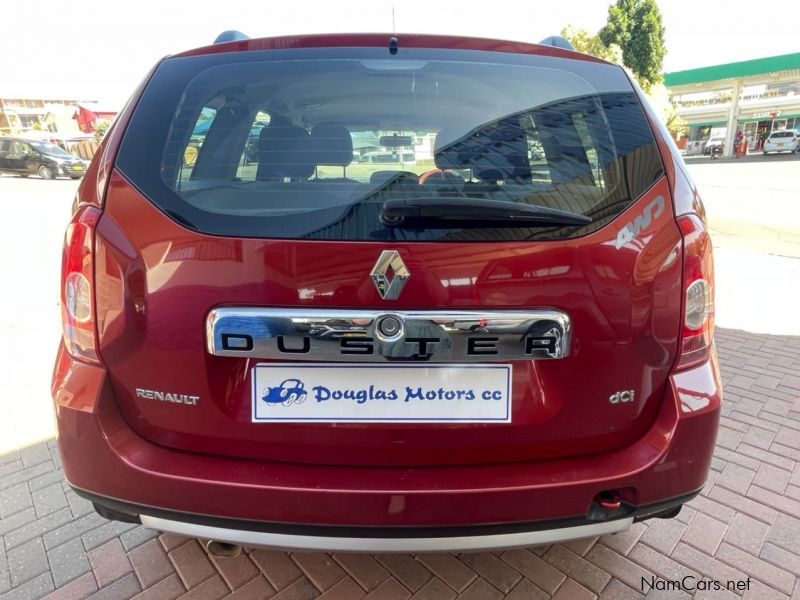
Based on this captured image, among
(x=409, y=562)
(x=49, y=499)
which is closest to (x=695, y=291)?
(x=409, y=562)

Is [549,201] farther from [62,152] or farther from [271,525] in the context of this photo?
[62,152]

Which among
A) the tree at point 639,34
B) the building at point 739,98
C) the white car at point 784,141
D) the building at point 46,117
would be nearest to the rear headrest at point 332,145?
the tree at point 639,34

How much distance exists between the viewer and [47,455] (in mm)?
2615

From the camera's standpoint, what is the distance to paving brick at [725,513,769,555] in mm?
1979

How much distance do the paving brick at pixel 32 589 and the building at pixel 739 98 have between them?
40.2 meters

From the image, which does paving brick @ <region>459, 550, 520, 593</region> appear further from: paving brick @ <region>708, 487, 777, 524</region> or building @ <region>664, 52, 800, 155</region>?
building @ <region>664, 52, 800, 155</region>

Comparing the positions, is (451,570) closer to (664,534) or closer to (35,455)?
(664,534)

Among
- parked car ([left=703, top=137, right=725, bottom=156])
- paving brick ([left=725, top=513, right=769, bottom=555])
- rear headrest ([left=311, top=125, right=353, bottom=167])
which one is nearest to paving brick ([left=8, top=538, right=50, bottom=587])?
rear headrest ([left=311, top=125, right=353, bottom=167])

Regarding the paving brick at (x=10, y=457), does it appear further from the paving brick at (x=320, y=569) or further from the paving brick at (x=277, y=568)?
the paving brick at (x=320, y=569)

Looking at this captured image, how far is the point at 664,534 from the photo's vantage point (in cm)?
204

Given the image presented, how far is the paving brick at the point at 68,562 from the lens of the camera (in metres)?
1.85

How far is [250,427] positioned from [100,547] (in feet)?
3.92

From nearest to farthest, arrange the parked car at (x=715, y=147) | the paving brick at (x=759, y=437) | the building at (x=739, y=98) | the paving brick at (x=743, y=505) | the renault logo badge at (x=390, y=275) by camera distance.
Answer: the renault logo badge at (x=390, y=275) → the paving brick at (x=743, y=505) → the paving brick at (x=759, y=437) → the building at (x=739, y=98) → the parked car at (x=715, y=147)

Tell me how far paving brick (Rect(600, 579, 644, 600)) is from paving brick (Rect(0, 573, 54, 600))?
191cm
